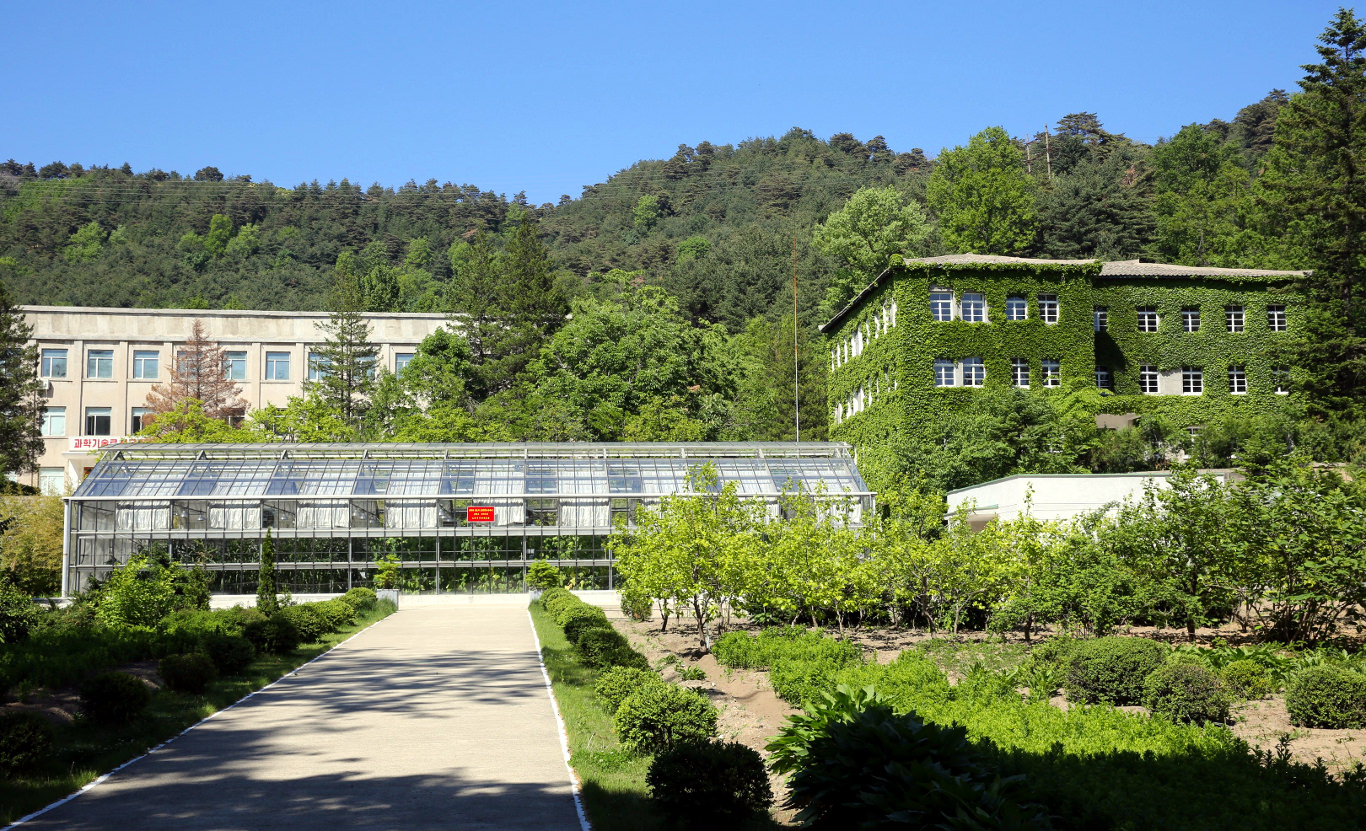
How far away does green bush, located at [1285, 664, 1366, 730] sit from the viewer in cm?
1245

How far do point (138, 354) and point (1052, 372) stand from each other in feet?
228

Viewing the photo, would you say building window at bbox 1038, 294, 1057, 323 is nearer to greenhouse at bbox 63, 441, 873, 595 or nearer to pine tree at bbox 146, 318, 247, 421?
greenhouse at bbox 63, 441, 873, 595

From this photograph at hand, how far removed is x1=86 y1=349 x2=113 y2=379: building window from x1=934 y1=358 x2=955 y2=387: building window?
65612 millimetres

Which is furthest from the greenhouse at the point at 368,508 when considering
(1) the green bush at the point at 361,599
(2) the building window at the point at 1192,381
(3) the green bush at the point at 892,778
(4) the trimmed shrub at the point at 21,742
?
(3) the green bush at the point at 892,778

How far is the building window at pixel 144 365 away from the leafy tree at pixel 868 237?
53532 millimetres

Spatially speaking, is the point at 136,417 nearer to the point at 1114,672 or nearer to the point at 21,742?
the point at 21,742

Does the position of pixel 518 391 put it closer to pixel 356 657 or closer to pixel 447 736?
pixel 356 657

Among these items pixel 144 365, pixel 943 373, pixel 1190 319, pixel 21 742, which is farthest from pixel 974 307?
pixel 144 365

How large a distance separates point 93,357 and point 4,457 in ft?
55.5

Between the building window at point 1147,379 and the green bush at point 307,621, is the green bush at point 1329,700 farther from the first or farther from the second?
the building window at point 1147,379

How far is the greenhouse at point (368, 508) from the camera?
39500mm

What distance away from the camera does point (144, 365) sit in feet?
271

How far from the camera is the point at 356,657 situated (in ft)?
76.5

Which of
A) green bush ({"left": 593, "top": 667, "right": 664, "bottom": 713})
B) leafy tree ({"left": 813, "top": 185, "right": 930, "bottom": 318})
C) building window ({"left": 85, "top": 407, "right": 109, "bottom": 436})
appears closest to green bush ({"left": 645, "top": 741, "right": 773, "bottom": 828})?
green bush ({"left": 593, "top": 667, "right": 664, "bottom": 713})
